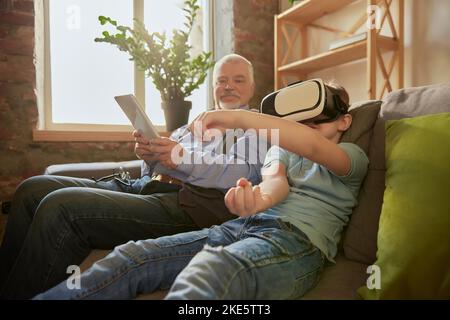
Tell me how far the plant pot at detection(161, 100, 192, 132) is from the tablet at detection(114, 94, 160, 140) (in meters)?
1.01

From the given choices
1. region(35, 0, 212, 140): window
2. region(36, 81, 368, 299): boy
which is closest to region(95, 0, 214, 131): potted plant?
region(35, 0, 212, 140): window

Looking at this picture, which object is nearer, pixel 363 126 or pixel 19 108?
pixel 363 126

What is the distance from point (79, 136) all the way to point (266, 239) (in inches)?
66.6

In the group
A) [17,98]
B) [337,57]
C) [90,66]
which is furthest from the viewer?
[90,66]

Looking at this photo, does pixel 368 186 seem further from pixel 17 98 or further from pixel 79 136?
pixel 17 98

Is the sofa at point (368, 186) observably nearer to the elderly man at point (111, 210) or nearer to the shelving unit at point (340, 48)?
the elderly man at point (111, 210)

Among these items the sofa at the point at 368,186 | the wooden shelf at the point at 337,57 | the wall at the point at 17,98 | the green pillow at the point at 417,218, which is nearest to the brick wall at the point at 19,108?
the wall at the point at 17,98

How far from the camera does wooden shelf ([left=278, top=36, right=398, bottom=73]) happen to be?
1822 mm

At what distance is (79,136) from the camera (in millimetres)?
2082

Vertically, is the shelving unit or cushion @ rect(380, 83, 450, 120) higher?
the shelving unit

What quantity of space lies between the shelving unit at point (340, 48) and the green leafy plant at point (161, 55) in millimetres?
638

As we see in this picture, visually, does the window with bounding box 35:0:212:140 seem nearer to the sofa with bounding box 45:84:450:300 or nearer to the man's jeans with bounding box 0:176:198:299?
the man's jeans with bounding box 0:176:198:299

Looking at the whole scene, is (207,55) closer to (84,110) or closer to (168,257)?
(84,110)

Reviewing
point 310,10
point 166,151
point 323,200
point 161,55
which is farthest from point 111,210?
point 310,10
